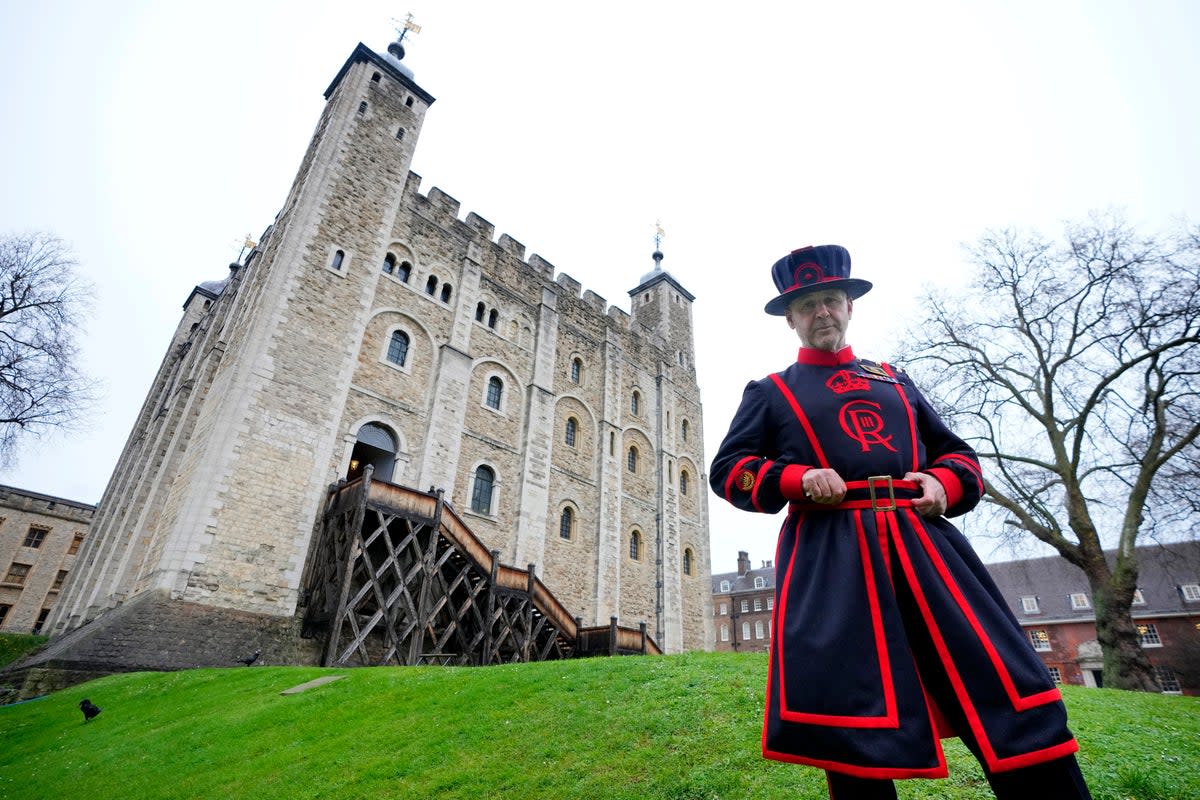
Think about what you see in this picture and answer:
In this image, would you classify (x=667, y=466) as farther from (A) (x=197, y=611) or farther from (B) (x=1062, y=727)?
(B) (x=1062, y=727)

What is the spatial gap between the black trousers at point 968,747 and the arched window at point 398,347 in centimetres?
1680

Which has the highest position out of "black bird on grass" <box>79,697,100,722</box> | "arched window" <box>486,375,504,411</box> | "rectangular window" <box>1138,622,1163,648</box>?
"arched window" <box>486,375,504,411</box>

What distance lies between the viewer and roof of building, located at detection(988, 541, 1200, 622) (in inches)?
1070

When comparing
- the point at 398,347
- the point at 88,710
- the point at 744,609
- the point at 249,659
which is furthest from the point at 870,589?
the point at 744,609

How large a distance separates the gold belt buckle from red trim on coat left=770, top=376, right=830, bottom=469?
0.16 meters

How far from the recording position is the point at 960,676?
1783mm

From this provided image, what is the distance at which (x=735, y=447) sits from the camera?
7.84 ft

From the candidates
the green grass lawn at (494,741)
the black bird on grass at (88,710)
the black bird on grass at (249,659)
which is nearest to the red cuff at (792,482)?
the green grass lawn at (494,741)

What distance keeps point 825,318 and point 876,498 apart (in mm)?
826

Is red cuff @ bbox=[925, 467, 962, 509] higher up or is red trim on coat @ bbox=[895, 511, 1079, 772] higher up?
red cuff @ bbox=[925, 467, 962, 509]

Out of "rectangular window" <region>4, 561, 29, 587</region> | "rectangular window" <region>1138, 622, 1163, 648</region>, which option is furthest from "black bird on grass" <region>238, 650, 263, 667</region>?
"rectangular window" <region>1138, 622, 1163, 648</region>

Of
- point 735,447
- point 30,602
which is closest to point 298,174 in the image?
point 735,447

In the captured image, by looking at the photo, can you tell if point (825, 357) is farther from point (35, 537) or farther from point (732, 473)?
point (35, 537)

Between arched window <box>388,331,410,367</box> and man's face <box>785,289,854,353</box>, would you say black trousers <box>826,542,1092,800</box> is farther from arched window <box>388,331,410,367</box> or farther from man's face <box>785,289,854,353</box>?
arched window <box>388,331,410,367</box>
